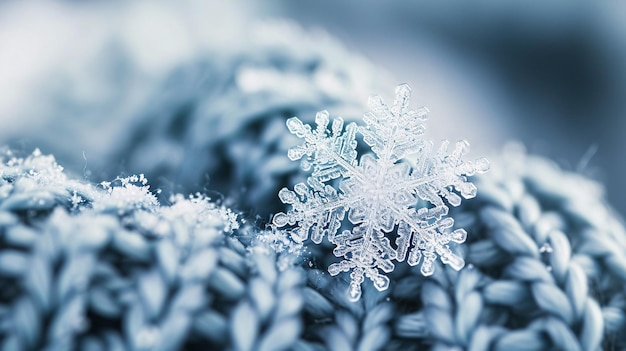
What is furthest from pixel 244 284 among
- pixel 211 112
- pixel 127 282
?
pixel 211 112

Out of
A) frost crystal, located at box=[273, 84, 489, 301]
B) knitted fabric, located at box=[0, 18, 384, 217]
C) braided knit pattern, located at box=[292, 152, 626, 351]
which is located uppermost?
knitted fabric, located at box=[0, 18, 384, 217]

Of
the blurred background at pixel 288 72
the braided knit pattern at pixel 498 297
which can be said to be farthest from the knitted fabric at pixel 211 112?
the braided knit pattern at pixel 498 297

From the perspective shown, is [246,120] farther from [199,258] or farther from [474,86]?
[474,86]

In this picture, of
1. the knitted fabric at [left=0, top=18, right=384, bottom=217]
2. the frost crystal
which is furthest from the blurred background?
the frost crystal

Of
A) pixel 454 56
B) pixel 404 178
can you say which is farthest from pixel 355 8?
Result: pixel 404 178

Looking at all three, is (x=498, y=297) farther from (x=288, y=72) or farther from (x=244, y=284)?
(x=288, y=72)

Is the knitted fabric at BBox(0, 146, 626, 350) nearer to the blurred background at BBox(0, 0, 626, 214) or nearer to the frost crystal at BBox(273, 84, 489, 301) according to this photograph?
the frost crystal at BBox(273, 84, 489, 301)
